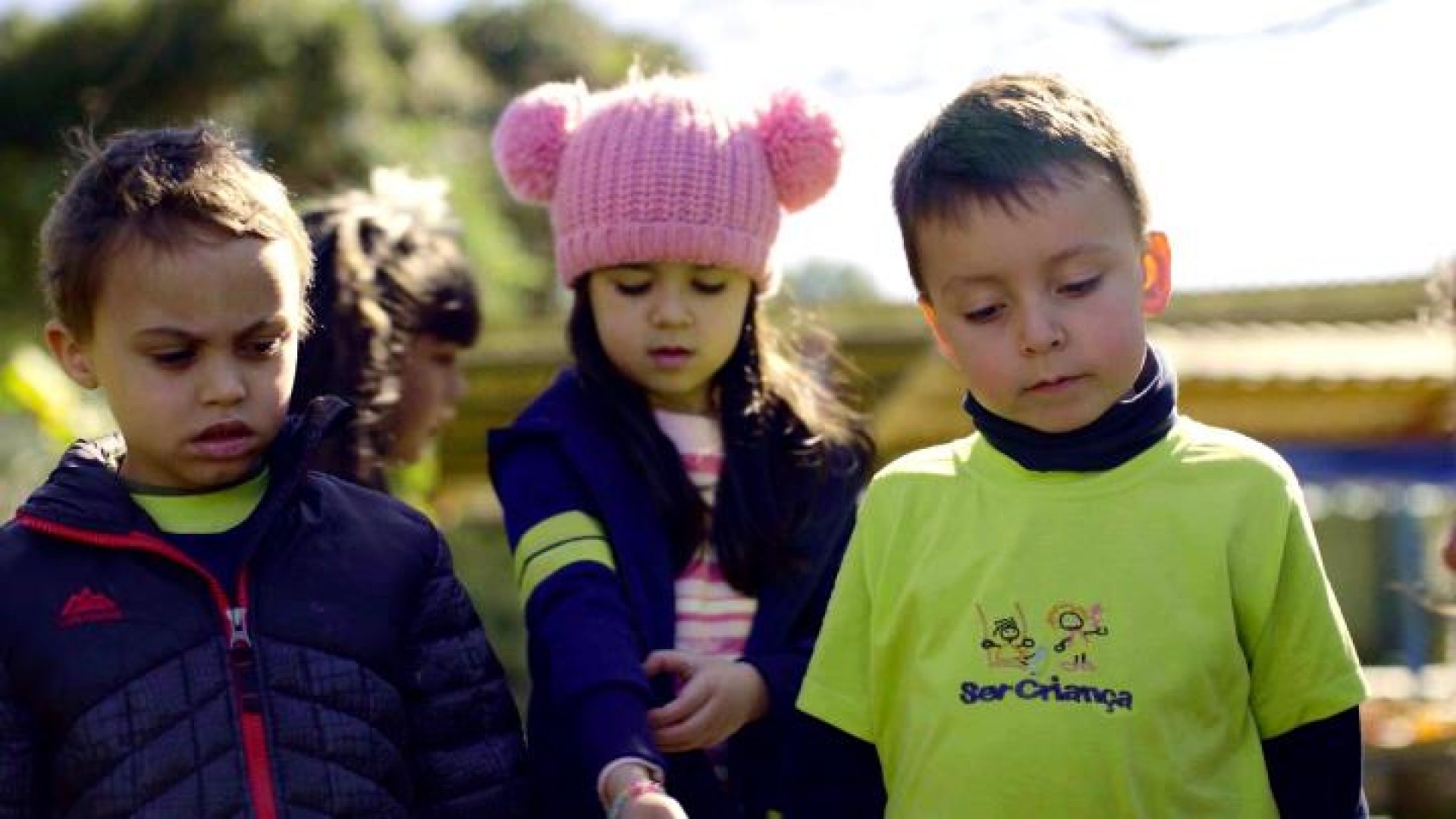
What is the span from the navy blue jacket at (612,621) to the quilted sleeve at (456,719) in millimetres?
135

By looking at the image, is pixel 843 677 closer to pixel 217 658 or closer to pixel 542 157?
pixel 217 658

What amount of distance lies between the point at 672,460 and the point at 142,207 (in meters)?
0.92

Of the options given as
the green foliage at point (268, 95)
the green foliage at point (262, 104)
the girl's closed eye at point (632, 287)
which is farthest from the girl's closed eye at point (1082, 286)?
the green foliage at point (268, 95)

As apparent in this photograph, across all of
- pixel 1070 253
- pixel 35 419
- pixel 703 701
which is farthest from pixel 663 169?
pixel 35 419

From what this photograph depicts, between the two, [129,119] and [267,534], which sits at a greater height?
[129,119]

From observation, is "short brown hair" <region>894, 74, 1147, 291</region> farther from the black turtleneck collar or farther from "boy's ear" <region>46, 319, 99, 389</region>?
"boy's ear" <region>46, 319, 99, 389</region>

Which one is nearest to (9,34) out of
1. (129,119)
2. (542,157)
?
(129,119)

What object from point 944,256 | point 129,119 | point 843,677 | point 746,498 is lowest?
point 843,677

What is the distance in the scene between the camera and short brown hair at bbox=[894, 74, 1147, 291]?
2432 millimetres

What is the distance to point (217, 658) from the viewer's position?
2410 millimetres

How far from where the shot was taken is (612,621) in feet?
9.36

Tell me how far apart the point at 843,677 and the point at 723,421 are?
0.74 metres

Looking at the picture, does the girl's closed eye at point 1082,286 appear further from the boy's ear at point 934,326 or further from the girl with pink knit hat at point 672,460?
the girl with pink knit hat at point 672,460

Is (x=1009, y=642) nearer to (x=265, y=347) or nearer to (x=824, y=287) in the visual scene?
(x=265, y=347)
